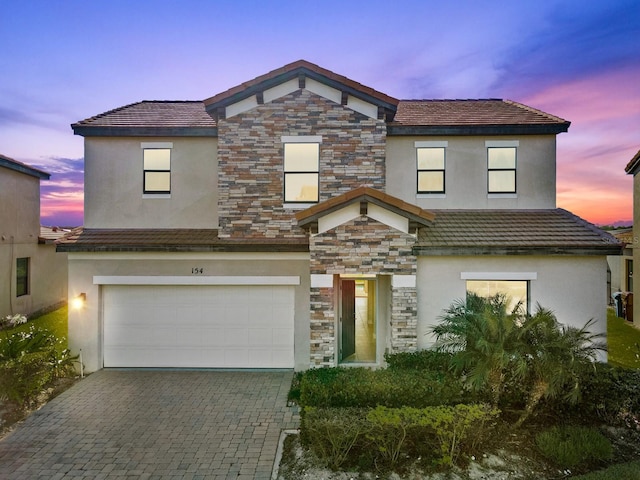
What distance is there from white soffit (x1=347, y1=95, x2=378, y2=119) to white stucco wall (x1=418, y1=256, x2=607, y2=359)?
440 centimetres

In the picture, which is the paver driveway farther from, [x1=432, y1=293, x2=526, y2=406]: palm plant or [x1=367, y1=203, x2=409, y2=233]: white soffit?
[x1=367, y1=203, x2=409, y2=233]: white soffit

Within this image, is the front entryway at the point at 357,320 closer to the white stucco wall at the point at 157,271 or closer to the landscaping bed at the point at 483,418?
the white stucco wall at the point at 157,271

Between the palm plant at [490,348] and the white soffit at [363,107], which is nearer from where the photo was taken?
the palm plant at [490,348]

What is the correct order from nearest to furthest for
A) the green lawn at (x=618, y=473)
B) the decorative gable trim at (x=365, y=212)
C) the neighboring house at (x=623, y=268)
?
the green lawn at (x=618, y=473) → the decorative gable trim at (x=365, y=212) → the neighboring house at (x=623, y=268)

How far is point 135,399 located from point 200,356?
2080 millimetres

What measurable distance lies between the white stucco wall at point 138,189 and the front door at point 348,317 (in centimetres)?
455

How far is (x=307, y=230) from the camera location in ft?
30.8

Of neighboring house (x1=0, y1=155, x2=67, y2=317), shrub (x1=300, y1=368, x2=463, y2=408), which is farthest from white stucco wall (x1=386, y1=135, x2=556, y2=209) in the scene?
neighboring house (x1=0, y1=155, x2=67, y2=317)

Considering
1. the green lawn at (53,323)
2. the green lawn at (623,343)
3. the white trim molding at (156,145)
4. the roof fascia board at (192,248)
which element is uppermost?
the white trim molding at (156,145)

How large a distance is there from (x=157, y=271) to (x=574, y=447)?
32.8 ft

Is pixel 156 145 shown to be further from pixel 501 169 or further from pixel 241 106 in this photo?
pixel 501 169

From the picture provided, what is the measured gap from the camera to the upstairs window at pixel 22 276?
50.5 feet

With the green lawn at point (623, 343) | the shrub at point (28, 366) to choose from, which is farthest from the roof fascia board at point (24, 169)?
the green lawn at point (623, 343)

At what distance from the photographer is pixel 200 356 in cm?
996
